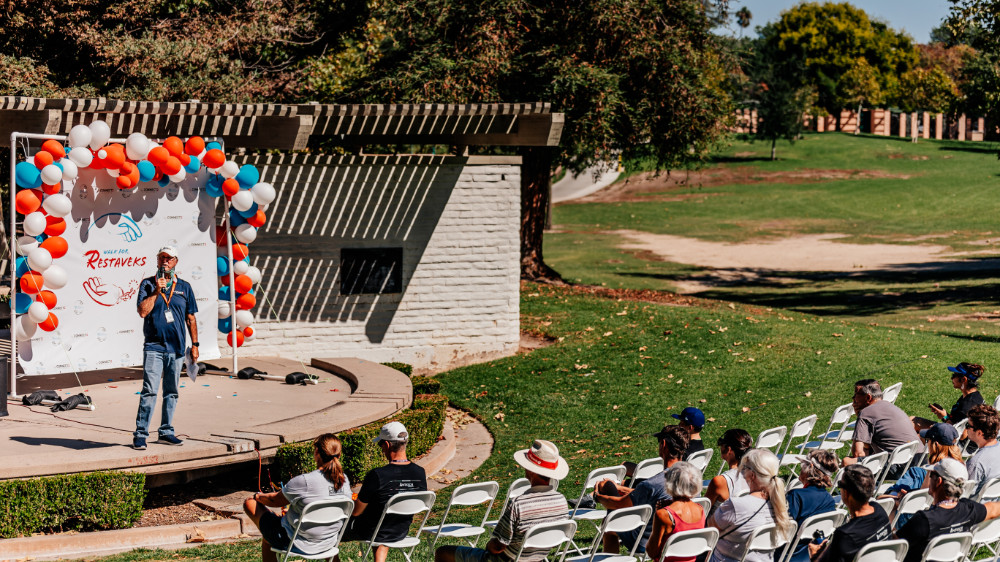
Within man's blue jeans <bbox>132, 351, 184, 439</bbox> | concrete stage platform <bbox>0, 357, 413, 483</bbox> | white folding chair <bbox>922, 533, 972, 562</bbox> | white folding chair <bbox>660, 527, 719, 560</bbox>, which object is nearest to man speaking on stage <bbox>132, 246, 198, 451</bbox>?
man's blue jeans <bbox>132, 351, 184, 439</bbox>

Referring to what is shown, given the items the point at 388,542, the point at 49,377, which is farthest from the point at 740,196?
the point at 388,542

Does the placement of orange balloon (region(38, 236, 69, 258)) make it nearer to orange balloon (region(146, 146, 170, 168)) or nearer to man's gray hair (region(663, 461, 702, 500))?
orange balloon (region(146, 146, 170, 168))

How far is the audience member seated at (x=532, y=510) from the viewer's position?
6.40 metres

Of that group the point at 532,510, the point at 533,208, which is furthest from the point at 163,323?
the point at 533,208

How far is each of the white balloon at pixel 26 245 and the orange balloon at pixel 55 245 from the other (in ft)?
0.29

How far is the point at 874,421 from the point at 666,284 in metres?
23.2

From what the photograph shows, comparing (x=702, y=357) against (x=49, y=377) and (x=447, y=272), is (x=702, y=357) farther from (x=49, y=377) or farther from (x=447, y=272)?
(x=49, y=377)

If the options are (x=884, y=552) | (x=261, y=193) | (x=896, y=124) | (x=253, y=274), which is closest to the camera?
(x=884, y=552)

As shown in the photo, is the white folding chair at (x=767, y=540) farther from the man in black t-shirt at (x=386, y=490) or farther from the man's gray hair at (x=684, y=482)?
the man in black t-shirt at (x=386, y=490)

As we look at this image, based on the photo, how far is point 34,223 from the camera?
1152 cm

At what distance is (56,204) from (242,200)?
2584 millimetres

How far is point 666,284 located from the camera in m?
32.1

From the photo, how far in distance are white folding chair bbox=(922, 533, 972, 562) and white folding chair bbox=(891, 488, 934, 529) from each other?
840mm

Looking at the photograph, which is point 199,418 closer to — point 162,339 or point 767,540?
point 162,339
